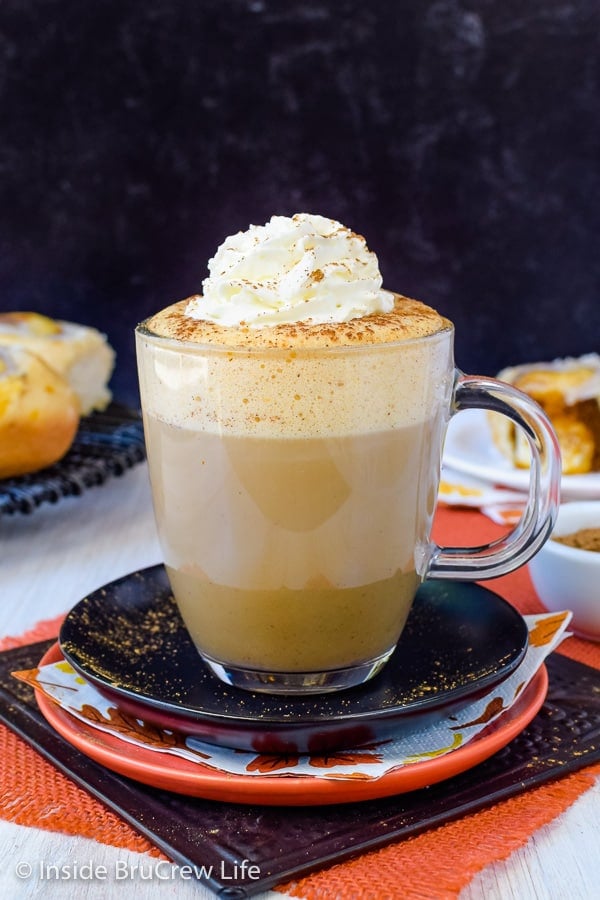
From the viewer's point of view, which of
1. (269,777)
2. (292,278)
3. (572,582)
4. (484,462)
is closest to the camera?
(269,777)

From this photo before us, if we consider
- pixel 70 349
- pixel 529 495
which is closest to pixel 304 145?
pixel 70 349

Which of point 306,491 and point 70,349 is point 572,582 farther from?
point 70,349

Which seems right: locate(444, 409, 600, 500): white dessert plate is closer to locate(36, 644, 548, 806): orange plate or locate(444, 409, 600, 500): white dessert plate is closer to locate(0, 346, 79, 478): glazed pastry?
locate(0, 346, 79, 478): glazed pastry

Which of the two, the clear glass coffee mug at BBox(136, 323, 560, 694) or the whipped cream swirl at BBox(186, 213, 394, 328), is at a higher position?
the whipped cream swirl at BBox(186, 213, 394, 328)

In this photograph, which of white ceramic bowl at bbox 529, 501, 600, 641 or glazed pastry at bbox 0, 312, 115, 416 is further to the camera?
glazed pastry at bbox 0, 312, 115, 416

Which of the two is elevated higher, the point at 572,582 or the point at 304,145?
the point at 304,145

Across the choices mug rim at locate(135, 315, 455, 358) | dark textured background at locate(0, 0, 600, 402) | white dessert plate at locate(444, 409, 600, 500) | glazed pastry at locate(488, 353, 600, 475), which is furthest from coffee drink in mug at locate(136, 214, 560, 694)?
dark textured background at locate(0, 0, 600, 402)

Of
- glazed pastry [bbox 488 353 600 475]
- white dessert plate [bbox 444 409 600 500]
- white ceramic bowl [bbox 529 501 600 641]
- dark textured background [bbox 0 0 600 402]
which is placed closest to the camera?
white ceramic bowl [bbox 529 501 600 641]
